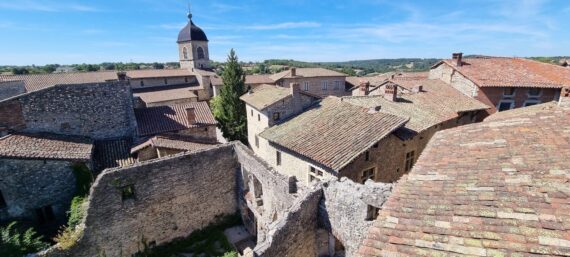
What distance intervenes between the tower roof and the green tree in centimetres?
2920

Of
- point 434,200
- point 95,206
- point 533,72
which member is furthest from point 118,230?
point 533,72

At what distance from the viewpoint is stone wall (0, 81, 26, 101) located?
19.6 metres

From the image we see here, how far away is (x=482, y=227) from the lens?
12.2ft

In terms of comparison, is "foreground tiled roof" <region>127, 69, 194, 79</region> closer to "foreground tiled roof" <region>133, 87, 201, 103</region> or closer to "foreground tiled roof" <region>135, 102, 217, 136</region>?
"foreground tiled roof" <region>133, 87, 201, 103</region>

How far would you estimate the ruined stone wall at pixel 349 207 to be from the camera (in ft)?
29.9

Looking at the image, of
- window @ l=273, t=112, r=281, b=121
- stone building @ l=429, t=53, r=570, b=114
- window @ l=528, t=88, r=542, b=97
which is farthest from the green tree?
window @ l=528, t=88, r=542, b=97

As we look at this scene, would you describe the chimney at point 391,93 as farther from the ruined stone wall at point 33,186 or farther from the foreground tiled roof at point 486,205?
the ruined stone wall at point 33,186

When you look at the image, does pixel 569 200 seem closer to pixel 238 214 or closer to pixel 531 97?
pixel 238 214

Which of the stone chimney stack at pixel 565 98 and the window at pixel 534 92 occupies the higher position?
the stone chimney stack at pixel 565 98

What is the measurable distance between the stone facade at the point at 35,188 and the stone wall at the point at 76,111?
4113 millimetres

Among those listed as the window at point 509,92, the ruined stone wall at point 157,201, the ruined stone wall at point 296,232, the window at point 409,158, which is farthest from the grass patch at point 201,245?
the window at point 509,92

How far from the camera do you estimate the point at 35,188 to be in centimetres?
1381

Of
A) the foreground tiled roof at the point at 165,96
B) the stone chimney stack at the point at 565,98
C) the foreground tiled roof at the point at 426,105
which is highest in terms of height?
the stone chimney stack at the point at 565,98

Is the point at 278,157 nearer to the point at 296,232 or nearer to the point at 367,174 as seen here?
the point at 367,174
